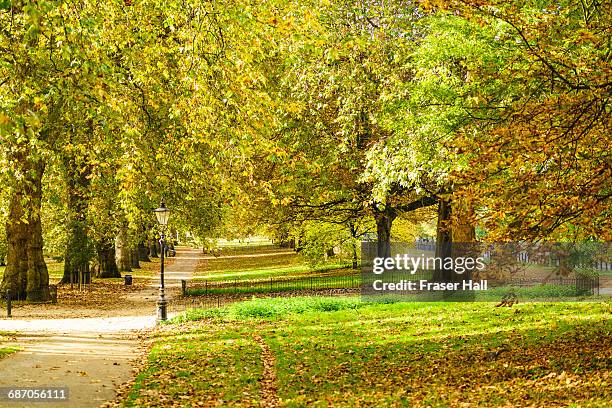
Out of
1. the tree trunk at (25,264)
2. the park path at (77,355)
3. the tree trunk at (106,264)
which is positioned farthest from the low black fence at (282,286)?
the park path at (77,355)

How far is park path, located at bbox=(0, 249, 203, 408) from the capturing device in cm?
1139

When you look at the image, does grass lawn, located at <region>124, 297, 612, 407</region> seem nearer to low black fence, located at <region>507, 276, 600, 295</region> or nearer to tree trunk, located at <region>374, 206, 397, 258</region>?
low black fence, located at <region>507, 276, 600, 295</region>

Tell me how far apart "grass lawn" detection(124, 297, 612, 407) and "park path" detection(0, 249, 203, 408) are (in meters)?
0.58

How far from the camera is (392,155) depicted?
2006 cm

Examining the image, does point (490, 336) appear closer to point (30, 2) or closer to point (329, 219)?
point (30, 2)

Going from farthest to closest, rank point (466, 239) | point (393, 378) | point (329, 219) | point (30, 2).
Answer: point (329, 219), point (466, 239), point (393, 378), point (30, 2)

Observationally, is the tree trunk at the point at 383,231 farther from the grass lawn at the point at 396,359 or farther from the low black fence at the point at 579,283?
the grass lawn at the point at 396,359

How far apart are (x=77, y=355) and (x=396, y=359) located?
672 centimetres

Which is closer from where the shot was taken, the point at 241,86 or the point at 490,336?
the point at 241,86

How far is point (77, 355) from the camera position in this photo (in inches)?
584

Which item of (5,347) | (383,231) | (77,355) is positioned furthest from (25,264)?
(383,231)

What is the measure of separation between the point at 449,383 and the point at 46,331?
40.0 ft

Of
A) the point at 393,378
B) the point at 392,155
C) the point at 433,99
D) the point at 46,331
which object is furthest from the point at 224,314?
the point at 393,378

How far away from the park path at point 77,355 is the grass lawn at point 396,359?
583mm
